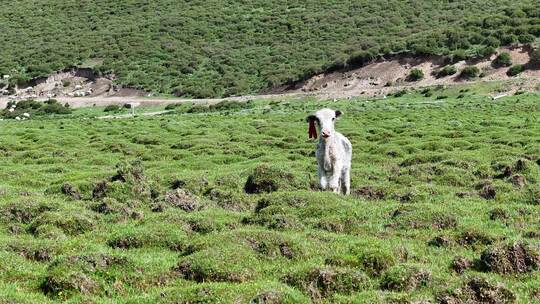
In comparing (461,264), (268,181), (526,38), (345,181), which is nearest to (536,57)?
(526,38)

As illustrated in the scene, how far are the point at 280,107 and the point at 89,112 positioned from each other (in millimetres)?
23095

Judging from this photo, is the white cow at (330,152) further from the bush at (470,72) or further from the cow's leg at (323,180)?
the bush at (470,72)

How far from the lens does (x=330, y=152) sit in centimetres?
1820

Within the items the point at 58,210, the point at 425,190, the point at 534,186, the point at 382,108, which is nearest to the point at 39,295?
the point at 58,210

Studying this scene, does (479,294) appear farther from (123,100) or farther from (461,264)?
(123,100)

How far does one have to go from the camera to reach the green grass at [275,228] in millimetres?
10656

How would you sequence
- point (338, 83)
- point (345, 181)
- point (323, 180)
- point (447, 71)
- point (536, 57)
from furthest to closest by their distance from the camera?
point (338, 83) → point (447, 71) → point (536, 57) → point (345, 181) → point (323, 180)

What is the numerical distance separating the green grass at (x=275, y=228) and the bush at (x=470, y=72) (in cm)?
3509

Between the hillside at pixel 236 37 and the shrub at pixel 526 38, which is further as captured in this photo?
the hillside at pixel 236 37

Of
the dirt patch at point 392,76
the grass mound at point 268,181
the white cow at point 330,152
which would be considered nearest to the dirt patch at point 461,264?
the white cow at point 330,152

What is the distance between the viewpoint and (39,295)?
35.1ft

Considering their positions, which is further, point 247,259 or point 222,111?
point 222,111

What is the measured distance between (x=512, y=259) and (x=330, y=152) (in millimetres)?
7601

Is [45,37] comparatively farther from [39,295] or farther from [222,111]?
[39,295]
